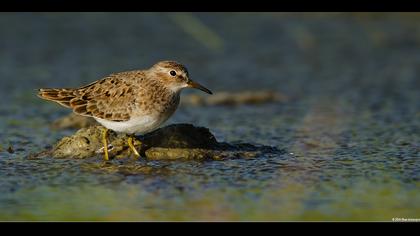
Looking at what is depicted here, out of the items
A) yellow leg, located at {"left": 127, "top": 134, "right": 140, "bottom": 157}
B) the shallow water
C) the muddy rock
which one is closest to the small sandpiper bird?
yellow leg, located at {"left": 127, "top": 134, "right": 140, "bottom": 157}

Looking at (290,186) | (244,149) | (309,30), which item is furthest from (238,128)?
(309,30)

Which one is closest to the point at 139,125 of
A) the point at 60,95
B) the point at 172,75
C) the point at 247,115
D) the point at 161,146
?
the point at 161,146

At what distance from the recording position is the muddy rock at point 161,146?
424 inches

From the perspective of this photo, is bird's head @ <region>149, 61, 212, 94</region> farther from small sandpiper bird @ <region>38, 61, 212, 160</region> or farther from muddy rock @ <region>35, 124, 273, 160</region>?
muddy rock @ <region>35, 124, 273, 160</region>

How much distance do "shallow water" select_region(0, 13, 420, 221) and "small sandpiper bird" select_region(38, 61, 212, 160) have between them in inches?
26.7

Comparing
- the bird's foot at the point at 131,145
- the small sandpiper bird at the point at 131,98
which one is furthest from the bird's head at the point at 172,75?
the bird's foot at the point at 131,145

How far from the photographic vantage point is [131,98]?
1096 centimetres

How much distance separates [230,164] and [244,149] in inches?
35.4

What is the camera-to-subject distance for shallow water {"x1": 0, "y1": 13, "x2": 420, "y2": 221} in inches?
Result: 343

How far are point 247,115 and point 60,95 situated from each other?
12.0 ft

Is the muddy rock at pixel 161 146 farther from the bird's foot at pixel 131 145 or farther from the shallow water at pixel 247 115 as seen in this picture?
the shallow water at pixel 247 115

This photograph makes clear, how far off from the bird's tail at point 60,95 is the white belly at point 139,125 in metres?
1.04

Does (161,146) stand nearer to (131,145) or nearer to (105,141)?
(131,145)

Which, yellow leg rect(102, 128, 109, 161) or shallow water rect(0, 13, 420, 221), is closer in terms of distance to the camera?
shallow water rect(0, 13, 420, 221)
